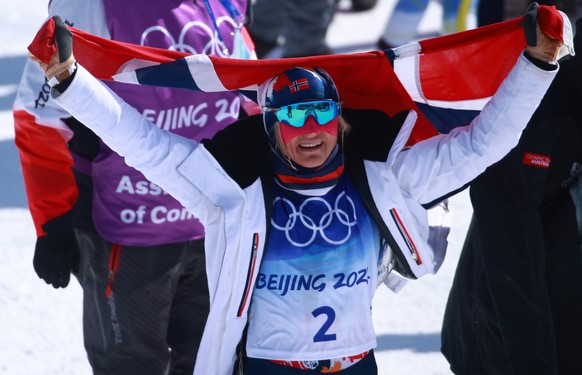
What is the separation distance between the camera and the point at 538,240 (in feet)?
10.8

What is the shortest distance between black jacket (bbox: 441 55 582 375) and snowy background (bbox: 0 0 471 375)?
1292 millimetres

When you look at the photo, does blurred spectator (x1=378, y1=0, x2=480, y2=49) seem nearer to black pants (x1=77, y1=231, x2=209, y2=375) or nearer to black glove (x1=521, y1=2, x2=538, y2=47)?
black pants (x1=77, y1=231, x2=209, y2=375)

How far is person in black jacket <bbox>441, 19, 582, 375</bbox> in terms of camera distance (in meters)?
3.22

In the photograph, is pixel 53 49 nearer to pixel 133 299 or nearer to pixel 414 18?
pixel 133 299

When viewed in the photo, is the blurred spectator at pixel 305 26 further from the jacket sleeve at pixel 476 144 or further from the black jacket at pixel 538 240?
the jacket sleeve at pixel 476 144

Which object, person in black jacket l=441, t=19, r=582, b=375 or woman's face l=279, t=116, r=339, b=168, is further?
person in black jacket l=441, t=19, r=582, b=375

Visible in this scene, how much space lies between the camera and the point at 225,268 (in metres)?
3.06

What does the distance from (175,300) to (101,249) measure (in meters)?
0.32

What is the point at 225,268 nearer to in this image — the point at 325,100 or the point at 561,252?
the point at 325,100

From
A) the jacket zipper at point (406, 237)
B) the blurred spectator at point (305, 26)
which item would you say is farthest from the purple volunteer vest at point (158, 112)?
the blurred spectator at point (305, 26)

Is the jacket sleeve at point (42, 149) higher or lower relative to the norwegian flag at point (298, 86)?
lower

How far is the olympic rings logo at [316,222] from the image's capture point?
3.06 meters

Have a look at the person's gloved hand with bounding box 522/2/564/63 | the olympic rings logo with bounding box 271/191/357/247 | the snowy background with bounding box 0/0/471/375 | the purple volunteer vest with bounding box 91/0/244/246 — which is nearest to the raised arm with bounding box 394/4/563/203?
the person's gloved hand with bounding box 522/2/564/63

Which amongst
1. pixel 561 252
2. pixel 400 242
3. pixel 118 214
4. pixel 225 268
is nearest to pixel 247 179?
pixel 225 268
